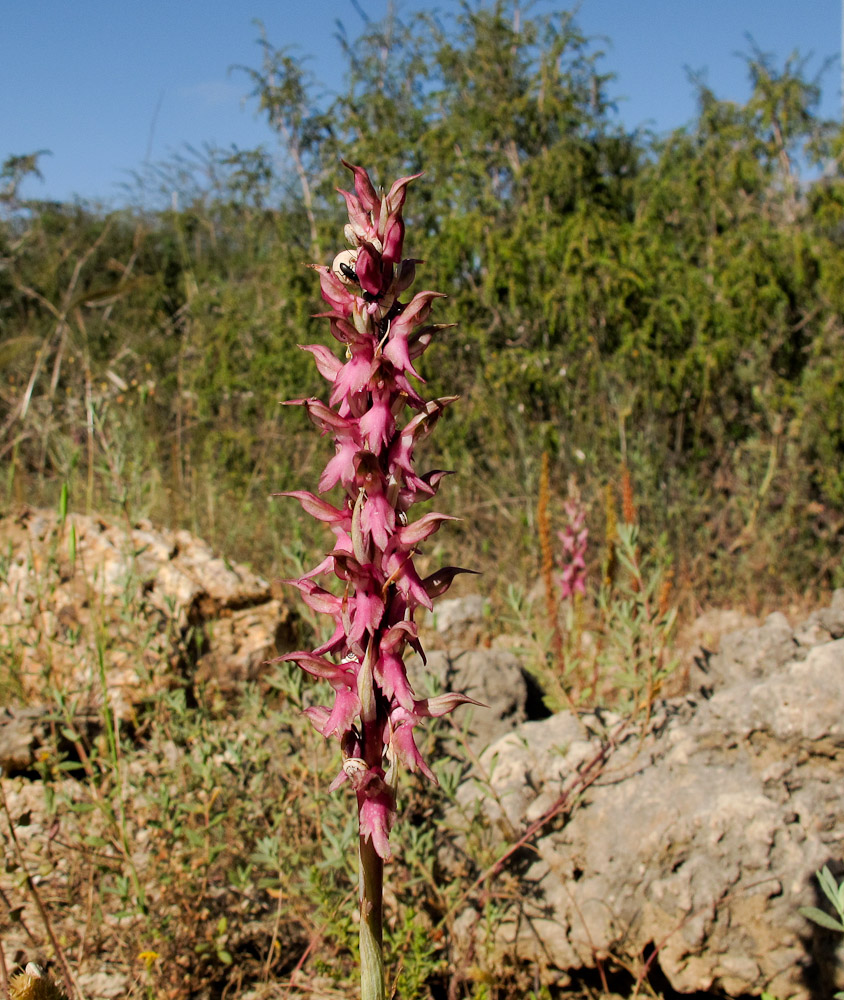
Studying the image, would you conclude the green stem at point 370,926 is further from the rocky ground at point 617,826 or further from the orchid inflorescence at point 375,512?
the rocky ground at point 617,826

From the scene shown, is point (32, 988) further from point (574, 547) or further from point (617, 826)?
point (574, 547)

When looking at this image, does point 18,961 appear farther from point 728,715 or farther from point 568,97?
point 568,97

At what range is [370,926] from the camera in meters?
1.32

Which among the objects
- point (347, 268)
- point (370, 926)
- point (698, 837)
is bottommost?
point (698, 837)

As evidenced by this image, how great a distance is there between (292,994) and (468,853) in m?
0.59

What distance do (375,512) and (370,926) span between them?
70 centimetres

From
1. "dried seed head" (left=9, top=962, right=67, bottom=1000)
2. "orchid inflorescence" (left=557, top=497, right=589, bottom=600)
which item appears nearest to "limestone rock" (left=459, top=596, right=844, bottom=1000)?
"dried seed head" (left=9, top=962, right=67, bottom=1000)

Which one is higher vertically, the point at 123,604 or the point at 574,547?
the point at 574,547

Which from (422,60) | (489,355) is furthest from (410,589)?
(422,60)

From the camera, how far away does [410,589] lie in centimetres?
124

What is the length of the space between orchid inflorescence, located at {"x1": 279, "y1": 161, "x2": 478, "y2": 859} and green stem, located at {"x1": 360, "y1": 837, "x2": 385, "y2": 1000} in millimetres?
76

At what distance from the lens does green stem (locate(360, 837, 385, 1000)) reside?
4.31ft

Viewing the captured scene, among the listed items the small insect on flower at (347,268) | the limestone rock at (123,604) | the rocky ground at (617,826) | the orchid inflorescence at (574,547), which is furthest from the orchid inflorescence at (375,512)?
the orchid inflorescence at (574,547)

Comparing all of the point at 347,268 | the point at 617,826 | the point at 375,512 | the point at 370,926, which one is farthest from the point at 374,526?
the point at 617,826
